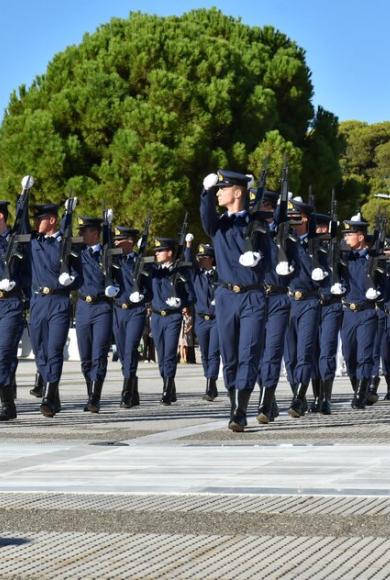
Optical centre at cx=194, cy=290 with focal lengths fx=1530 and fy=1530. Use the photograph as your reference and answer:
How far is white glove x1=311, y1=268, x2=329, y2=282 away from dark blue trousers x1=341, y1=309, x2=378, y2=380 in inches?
84.9

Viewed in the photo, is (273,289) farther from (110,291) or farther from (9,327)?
(110,291)

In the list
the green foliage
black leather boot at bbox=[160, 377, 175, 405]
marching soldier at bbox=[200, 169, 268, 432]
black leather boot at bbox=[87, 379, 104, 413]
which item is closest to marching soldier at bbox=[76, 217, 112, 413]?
black leather boot at bbox=[87, 379, 104, 413]

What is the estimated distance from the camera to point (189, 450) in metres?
10.1

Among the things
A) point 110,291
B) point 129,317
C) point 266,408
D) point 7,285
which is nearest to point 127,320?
point 129,317

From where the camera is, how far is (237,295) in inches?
475

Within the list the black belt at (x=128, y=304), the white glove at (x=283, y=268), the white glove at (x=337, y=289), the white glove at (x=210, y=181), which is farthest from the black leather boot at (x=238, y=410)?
the black belt at (x=128, y=304)

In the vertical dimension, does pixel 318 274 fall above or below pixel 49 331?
above

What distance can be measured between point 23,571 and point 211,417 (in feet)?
28.9

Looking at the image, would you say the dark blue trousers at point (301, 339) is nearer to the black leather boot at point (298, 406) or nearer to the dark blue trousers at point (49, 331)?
the black leather boot at point (298, 406)

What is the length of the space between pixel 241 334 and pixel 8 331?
112 inches

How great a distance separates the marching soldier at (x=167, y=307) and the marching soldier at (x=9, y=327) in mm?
3631

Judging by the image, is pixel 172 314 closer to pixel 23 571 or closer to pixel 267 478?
pixel 267 478

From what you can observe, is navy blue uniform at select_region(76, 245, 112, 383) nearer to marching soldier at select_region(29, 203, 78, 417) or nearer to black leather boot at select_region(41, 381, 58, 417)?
marching soldier at select_region(29, 203, 78, 417)

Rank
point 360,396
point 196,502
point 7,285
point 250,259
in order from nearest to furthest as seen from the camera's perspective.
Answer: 1. point 196,502
2. point 250,259
3. point 7,285
4. point 360,396
